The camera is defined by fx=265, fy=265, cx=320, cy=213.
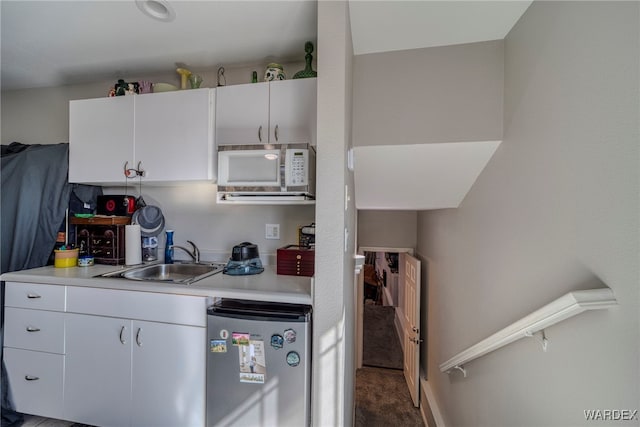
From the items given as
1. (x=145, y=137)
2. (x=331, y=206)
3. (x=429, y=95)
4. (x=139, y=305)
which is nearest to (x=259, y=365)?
(x=139, y=305)

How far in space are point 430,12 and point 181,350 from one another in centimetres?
217

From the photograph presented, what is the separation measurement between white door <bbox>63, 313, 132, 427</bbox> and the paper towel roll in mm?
461

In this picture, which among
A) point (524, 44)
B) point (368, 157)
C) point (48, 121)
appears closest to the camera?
point (524, 44)

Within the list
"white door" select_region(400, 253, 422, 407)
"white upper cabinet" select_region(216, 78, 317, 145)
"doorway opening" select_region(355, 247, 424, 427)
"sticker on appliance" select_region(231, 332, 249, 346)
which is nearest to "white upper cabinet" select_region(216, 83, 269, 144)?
"white upper cabinet" select_region(216, 78, 317, 145)

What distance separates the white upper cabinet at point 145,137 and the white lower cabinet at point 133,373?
3.09ft

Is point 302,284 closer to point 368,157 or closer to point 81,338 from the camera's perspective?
point 368,157

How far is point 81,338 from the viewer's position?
1523 mm

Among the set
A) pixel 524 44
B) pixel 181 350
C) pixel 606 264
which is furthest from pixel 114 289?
pixel 524 44

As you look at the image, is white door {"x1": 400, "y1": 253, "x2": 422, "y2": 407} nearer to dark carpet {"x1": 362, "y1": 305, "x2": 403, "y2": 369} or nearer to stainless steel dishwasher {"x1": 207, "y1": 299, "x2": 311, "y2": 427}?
dark carpet {"x1": 362, "y1": 305, "x2": 403, "y2": 369}

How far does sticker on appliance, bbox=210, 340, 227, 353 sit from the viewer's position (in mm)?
1333

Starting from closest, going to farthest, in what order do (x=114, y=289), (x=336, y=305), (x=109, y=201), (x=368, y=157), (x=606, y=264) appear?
(x=606, y=264), (x=336, y=305), (x=114, y=289), (x=368, y=157), (x=109, y=201)

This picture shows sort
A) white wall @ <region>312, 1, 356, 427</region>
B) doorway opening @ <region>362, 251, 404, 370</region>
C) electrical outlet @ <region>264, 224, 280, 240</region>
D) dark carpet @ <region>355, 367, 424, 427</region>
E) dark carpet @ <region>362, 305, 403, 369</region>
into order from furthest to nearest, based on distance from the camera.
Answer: doorway opening @ <region>362, 251, 404, 370</region> → dark carpet @ <region>362, 305, 403, 369</region> → dark carpet @ <region>355, 367, 424, 427</region> → electrical outlet @ <region>264, 224, 280, 240</region> → white wall @ <region>312, 1, 356, 427</region>

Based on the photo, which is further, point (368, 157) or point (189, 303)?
point (368, 157)

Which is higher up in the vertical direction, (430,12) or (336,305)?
(430,12)
